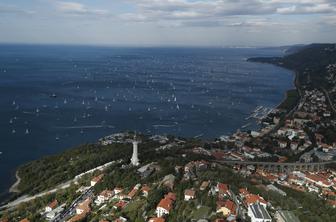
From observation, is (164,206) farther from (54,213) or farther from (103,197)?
(54,213)

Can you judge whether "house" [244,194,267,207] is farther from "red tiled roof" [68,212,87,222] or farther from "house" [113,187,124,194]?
"red tiled roof" [68,212,87,222]

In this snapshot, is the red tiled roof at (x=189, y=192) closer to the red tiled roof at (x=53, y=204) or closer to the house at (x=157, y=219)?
the house at (x=157, y=219)

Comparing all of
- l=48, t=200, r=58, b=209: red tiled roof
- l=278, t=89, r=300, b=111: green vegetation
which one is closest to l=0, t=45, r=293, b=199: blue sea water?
l=278, t=89, r=300, b=111: green vegetation

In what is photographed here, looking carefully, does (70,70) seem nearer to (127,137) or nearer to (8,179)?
(127,137)

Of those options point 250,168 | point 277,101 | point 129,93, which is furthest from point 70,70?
point 250,168

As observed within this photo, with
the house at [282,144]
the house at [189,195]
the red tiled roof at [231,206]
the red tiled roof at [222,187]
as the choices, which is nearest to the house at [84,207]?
the house at [189,195]
